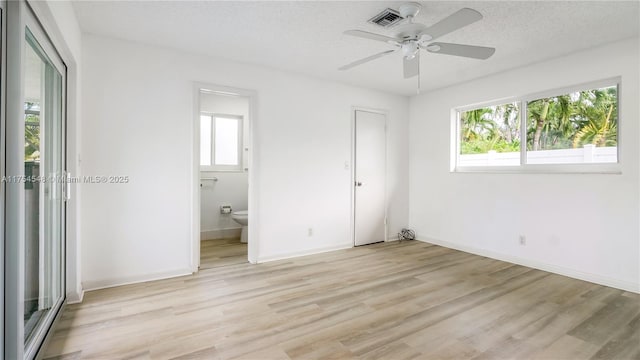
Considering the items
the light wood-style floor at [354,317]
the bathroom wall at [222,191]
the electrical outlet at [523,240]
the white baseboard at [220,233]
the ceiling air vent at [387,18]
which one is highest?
the ceiling air vent at [387,18]

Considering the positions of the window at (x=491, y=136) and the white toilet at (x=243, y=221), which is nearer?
the window at (x=491, y=136)

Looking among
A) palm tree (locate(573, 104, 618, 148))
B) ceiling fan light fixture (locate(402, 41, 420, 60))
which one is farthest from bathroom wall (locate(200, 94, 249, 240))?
palm tree (locate(573, 104, 618, 148))

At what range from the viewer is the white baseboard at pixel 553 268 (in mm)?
3066

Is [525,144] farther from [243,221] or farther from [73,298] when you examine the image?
[73,298]

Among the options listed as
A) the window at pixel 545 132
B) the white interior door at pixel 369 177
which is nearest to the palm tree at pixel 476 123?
the window at pixel 545 132

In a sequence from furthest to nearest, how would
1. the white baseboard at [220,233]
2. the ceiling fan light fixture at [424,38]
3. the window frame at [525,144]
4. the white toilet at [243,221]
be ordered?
1. the white baseboard at [220,233]
2. the white toilet at [243,221]
3. the window frame at [525,144]
4. the ceiling fan light fixture at [424,38]

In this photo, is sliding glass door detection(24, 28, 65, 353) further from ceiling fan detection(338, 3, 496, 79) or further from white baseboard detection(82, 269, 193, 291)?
ceiling fan detection(338, 3, 496, 79)

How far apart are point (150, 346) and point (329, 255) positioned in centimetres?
252

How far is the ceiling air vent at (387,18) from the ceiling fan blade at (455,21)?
0.39m

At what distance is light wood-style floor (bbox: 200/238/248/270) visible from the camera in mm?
3814

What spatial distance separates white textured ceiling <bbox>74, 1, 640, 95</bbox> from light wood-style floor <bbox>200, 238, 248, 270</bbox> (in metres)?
2.38

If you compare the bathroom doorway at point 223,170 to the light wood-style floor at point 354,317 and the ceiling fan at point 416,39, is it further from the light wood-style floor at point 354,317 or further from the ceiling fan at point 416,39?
the ceiling fan at point 416,39

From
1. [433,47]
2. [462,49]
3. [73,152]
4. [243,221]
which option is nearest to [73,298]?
[73,152]

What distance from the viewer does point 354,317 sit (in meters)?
2.43
